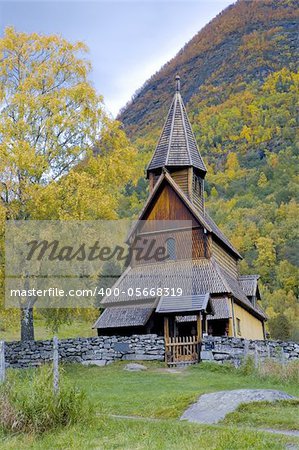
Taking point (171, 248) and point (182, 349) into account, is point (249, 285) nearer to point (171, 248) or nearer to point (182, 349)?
point (171, 248)

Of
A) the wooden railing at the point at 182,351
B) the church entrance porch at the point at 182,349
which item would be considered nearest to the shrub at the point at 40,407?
the church entrance porch at the point at 182,349

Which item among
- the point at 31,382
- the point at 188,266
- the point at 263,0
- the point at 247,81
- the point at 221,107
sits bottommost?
the point at 31,382

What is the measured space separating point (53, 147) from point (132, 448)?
15769mm

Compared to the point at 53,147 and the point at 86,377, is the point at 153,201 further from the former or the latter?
the point at 86,377

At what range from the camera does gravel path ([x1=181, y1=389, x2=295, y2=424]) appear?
39.2ft

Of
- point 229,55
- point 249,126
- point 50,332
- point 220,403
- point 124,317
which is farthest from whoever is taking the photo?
point 229,55

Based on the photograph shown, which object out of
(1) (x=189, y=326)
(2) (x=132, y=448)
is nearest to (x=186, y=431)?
(2) (x=132, y=448)

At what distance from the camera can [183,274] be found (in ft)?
99.3

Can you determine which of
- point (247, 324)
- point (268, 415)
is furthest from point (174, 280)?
point (268, 415)

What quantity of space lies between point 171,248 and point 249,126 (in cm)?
7430

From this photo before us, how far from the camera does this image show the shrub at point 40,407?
36.9 ft

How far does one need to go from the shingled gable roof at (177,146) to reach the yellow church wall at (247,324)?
7.59 meters

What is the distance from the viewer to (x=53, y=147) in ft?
Result: 78.4

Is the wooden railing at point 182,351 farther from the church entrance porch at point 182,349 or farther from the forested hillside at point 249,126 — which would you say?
the forested hillside at point 249,126
